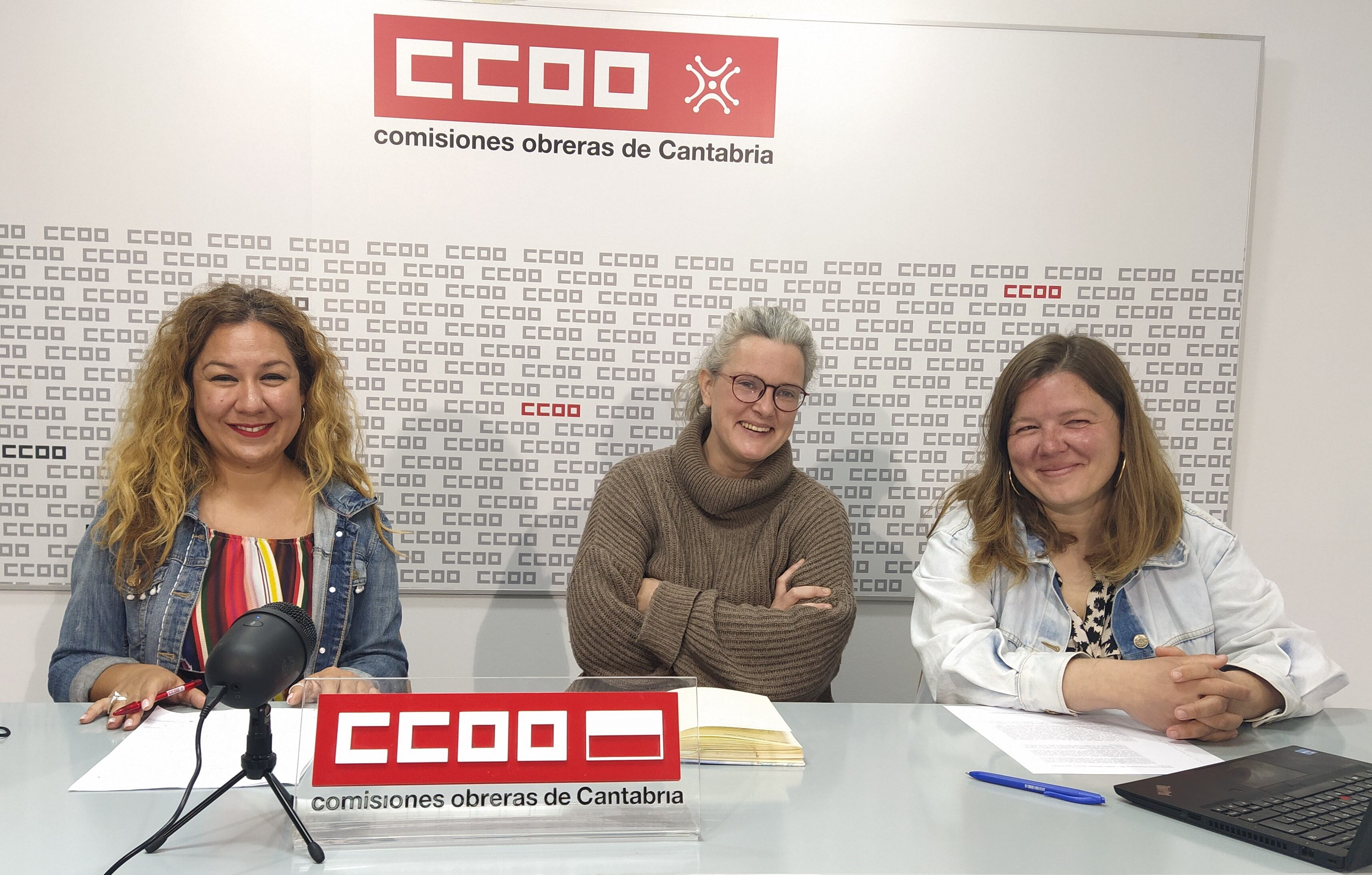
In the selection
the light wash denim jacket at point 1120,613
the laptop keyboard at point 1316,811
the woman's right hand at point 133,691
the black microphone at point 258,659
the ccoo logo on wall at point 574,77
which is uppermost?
the ccoo logo on wall at point 574,77

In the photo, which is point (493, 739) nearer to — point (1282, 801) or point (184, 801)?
point (184, 801)

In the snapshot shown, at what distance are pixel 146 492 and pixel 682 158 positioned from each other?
1.50 meters

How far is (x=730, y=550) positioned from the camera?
2.09m

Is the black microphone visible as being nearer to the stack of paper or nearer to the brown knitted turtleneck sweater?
the stack of paper

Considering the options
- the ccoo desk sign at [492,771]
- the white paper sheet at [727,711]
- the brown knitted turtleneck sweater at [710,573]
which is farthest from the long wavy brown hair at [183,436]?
the ccoo desk sign at [492,771]

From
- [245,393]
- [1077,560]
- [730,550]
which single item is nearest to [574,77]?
[245,393]

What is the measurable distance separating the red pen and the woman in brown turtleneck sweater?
0.75 metres

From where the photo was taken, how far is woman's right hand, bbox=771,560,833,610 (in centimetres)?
190

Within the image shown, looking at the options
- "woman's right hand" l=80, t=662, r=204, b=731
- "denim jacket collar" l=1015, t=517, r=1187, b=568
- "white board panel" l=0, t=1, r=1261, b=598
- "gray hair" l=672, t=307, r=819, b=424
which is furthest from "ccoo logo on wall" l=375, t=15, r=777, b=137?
"woman's right hand" l=80, t=662, r=204, b=731

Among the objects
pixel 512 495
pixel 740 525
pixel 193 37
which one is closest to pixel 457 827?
pixel 740 525

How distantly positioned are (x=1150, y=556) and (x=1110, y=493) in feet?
0.52

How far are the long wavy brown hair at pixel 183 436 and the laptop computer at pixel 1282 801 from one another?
1534 mm

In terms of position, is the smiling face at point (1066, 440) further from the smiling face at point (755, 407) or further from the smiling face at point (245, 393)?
the smiling face at point (245, 393)

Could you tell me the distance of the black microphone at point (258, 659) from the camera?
2.92 ft
